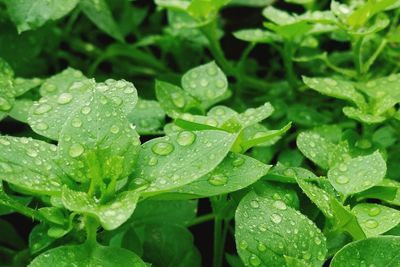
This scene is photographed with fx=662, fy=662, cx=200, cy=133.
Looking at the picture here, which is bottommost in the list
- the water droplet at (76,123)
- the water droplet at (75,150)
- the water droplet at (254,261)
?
the water droplet at (254,261)

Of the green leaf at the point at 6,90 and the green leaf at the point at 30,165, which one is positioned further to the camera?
the green leaf at the point at 6,90

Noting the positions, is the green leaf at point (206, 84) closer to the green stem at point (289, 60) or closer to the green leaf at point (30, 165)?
the green stem at point (289, 60)

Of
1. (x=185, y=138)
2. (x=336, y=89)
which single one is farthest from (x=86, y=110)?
(x=336, y=89)

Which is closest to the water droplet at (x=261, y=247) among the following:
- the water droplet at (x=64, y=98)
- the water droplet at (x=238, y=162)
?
the water droplet at (x=238, y=162)

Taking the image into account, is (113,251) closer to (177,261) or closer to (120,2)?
(177,261)

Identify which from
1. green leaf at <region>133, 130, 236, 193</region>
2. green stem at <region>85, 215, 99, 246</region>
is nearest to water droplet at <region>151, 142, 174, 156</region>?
green leaf at <region>133, 130, 236, 193</region>

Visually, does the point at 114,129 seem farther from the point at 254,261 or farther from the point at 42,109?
the point at 254,261

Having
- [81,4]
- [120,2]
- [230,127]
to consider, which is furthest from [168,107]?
[120,2]
